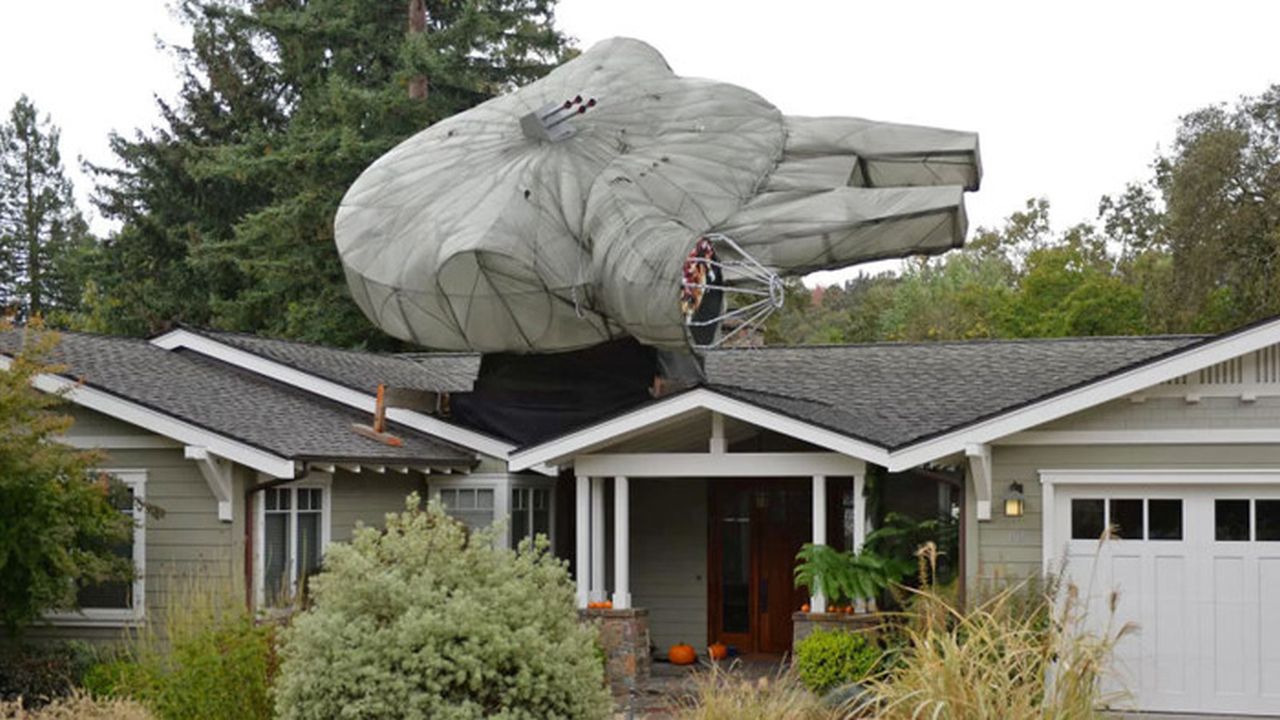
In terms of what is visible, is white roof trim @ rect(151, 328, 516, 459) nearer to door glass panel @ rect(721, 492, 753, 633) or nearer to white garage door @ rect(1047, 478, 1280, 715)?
door glass panel @ rect(721, 492, 753, 633)

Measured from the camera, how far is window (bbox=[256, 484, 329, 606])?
16.9 m

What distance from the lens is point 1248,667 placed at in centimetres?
1548

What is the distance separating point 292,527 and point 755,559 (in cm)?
575

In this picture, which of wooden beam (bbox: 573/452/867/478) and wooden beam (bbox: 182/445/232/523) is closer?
wooden beam (bbox: 182/445/232/523)

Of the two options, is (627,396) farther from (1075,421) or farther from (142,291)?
(142,291)

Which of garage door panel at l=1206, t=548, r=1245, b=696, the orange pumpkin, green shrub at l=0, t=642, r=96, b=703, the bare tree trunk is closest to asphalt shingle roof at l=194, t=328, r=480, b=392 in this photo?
the orange pumpkin

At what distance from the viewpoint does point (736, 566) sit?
20.7 meters

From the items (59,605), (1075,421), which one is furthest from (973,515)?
(59,605)

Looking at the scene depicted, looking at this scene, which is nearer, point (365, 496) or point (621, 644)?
point (621, 644)

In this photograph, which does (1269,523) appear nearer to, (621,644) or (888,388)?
(888,388)

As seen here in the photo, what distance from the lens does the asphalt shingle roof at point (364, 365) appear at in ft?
66.5

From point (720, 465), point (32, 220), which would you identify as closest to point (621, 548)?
point (720, 465)

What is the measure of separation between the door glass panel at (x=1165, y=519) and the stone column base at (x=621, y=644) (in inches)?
205

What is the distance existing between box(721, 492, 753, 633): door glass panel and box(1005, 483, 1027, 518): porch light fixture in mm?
4961
